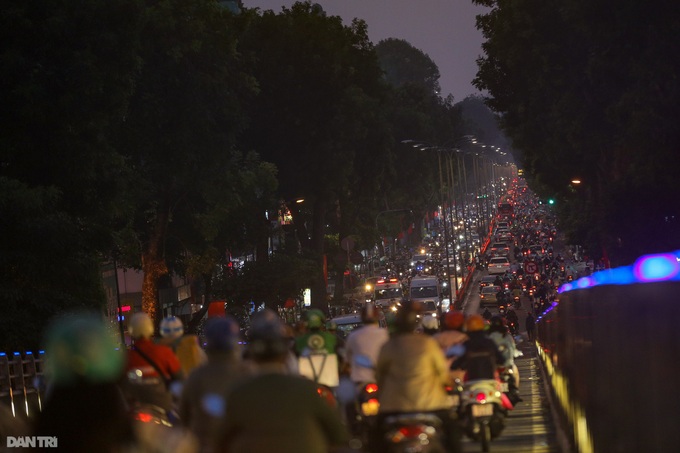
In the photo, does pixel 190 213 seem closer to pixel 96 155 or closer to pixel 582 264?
pixel 96 155

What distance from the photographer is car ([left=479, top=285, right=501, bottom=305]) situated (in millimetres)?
77500

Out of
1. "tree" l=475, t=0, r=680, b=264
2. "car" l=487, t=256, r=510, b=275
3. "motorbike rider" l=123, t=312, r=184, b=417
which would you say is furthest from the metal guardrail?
"car" l=487, t=256, r=510, b=275

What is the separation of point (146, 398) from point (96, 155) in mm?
27305

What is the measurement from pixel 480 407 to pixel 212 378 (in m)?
8.52

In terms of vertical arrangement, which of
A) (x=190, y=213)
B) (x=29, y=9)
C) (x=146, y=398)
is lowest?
(x=146, y=398)

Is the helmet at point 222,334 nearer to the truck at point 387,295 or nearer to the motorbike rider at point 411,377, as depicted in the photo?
the motorbike rider at point 411,377

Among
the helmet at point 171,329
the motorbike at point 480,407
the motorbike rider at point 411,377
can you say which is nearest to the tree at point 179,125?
the motorbike at point 480,407

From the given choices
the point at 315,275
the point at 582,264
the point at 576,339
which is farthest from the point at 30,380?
the point at 582,264

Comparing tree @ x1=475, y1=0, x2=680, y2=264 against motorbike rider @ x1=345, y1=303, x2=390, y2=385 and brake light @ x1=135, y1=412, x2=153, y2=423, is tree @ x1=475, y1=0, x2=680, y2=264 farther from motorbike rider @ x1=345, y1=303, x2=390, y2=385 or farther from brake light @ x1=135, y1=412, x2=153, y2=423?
brake light @ x1=135, y1=412, x2=153, y2=423

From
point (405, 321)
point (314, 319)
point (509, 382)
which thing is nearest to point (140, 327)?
point (405, 321)

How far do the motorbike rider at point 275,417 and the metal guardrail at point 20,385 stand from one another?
20399 millimetres

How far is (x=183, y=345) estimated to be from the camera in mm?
13039

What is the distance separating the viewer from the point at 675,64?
138 feet

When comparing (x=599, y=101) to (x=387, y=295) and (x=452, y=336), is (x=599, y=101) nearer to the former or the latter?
(x=387, y=295)
